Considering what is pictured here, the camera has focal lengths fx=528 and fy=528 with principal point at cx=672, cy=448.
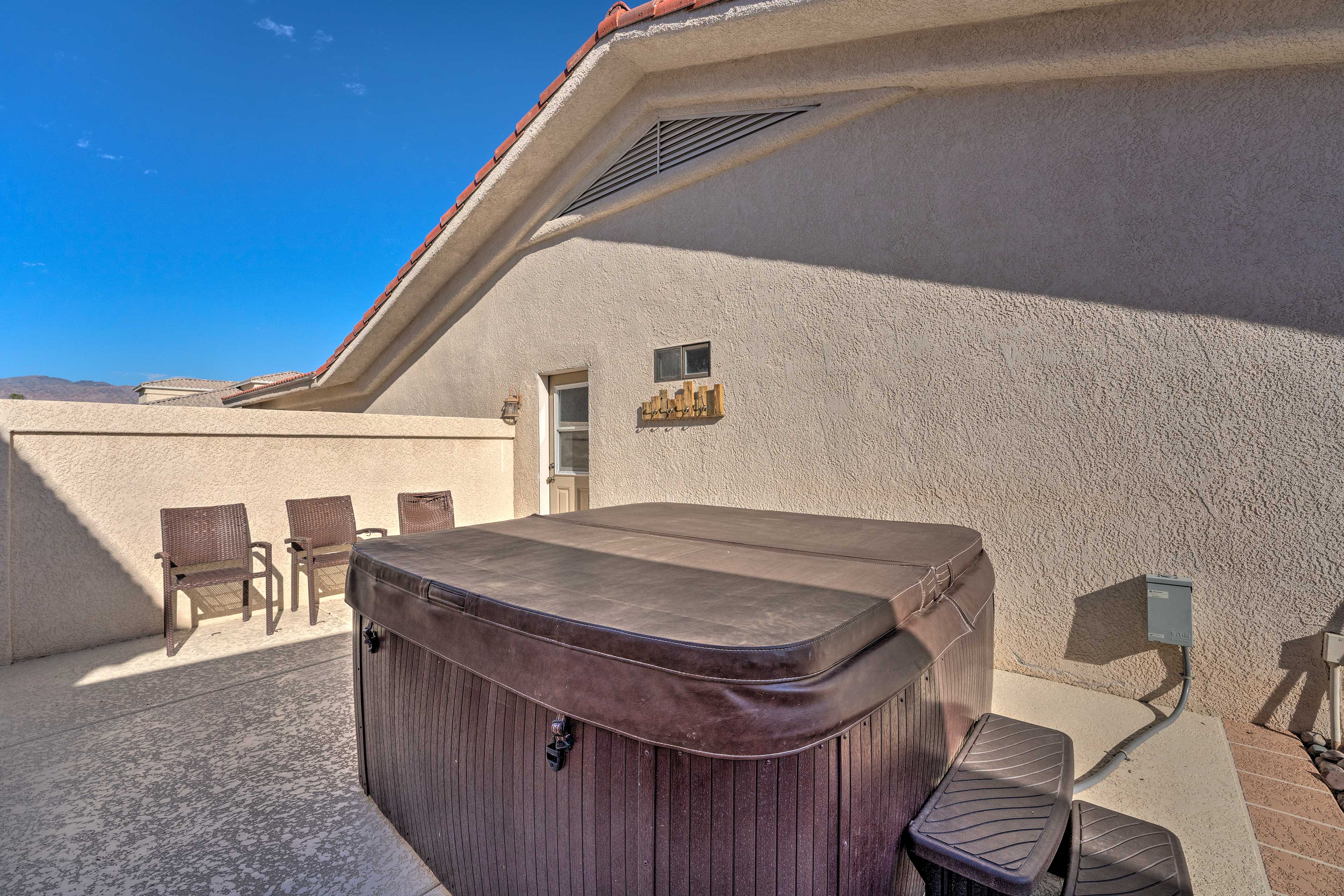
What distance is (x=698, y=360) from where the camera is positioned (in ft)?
15.4

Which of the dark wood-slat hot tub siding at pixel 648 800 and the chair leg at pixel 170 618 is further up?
the dark wood-slat hot tub siding at pixel 648 800

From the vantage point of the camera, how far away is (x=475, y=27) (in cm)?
865

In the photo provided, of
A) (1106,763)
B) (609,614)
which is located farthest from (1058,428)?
(609,614)

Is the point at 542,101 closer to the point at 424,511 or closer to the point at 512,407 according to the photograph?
the point at 512,407

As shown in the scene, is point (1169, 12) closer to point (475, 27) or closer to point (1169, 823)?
point (1169, 823)

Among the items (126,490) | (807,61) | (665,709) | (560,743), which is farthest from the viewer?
(126,490)

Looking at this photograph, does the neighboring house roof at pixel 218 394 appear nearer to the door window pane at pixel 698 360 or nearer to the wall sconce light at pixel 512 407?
the wall sconce light at pixel 512 407

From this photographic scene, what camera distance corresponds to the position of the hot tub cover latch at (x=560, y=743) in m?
1.17

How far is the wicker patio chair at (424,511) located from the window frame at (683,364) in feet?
7.97

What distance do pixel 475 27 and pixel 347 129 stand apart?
8.99 meters

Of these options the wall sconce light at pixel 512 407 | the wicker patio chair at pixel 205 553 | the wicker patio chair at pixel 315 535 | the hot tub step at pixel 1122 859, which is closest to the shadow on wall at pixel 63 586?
the wicker patio chair at pixel 205 553

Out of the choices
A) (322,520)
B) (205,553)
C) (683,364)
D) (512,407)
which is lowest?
(205,553)

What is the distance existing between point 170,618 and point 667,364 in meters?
4.16

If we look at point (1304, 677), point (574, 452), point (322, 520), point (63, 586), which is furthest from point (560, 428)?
point (1304, 677)
